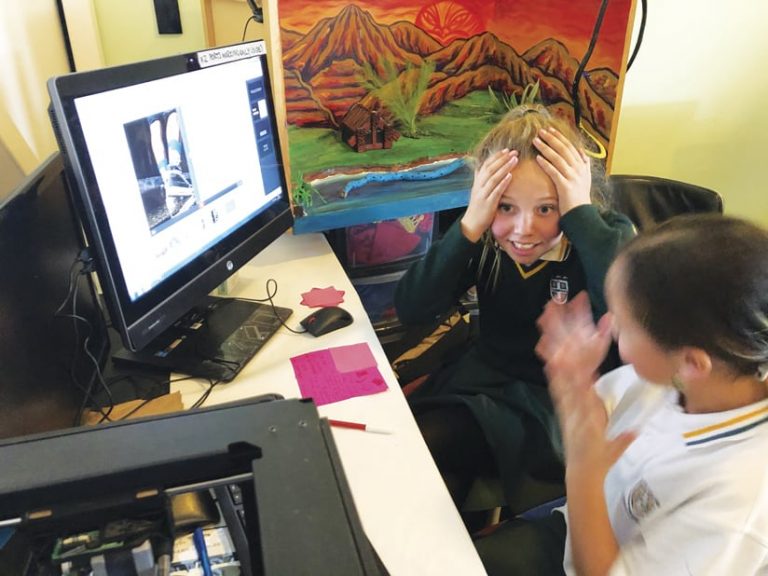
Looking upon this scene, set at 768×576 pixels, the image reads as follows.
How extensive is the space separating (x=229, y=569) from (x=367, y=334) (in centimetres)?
67

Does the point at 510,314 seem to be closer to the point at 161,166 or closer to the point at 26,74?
the point at 161,166

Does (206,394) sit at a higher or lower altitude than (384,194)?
lower

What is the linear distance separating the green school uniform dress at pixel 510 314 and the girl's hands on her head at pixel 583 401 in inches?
9.8

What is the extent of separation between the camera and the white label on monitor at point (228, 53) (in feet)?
3.21

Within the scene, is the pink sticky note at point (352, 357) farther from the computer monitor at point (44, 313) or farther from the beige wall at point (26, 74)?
the beige wall at point (26, 74)

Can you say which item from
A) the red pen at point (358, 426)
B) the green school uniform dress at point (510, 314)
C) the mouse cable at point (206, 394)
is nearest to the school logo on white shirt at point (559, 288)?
the green school uniform dress at point (510, 314)

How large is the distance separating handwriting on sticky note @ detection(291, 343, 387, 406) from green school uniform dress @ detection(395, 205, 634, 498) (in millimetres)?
188

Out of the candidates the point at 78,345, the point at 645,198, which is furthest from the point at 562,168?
the point at 78,345

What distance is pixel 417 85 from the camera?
158 centimetres

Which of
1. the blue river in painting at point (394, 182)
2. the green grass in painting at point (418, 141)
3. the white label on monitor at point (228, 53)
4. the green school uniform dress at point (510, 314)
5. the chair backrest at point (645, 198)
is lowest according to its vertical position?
the green school uniform dress at point (510, 314)

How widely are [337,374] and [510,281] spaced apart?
0.44 m

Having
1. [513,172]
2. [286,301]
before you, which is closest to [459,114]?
[513,172]

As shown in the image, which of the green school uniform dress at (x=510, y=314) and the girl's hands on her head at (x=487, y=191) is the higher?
the girl's hands on her head at (x=487, y=191)

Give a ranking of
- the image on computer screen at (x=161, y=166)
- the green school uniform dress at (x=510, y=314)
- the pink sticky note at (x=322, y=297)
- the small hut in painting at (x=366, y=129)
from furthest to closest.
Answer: the small hut in painting at (x=366, y=129)
the pink sticky note at (x=322, y=297)
the green school uniform dress at (x=510, y=314)
the image on computer screen at (x=161, y=166)
